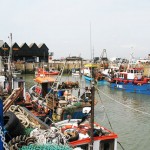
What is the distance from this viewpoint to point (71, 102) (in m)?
17.1

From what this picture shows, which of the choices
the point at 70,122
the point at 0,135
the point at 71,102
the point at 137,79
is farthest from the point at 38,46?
the point at 0,135

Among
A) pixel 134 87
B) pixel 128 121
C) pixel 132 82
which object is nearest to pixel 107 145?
pixel 128 121

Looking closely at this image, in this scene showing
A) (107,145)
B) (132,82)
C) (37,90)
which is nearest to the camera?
(107,145)

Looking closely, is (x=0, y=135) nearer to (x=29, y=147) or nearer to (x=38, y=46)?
(x=29, y=147)

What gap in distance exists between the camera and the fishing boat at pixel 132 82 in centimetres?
3328

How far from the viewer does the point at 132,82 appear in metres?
35.2

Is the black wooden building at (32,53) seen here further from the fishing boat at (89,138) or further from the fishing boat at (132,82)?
the fishing boat at (89,138)

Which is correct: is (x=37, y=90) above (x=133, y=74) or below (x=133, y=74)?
below

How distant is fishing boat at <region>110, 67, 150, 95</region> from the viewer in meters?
33.3

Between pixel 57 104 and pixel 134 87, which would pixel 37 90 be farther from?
pixel 134 87

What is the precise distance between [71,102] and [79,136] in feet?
28.6

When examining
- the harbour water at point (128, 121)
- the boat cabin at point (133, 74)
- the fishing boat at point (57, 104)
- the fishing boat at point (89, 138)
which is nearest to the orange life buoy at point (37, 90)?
the fishing boat at point (57, 104)

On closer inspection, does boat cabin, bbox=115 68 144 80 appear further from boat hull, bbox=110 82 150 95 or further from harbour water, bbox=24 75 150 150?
harbour water, bbox=24 75 150 150

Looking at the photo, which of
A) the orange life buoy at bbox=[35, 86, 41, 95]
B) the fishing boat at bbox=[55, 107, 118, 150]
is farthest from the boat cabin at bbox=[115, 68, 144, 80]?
the fishing boat at bbox=[55, 107, 118, 150]
